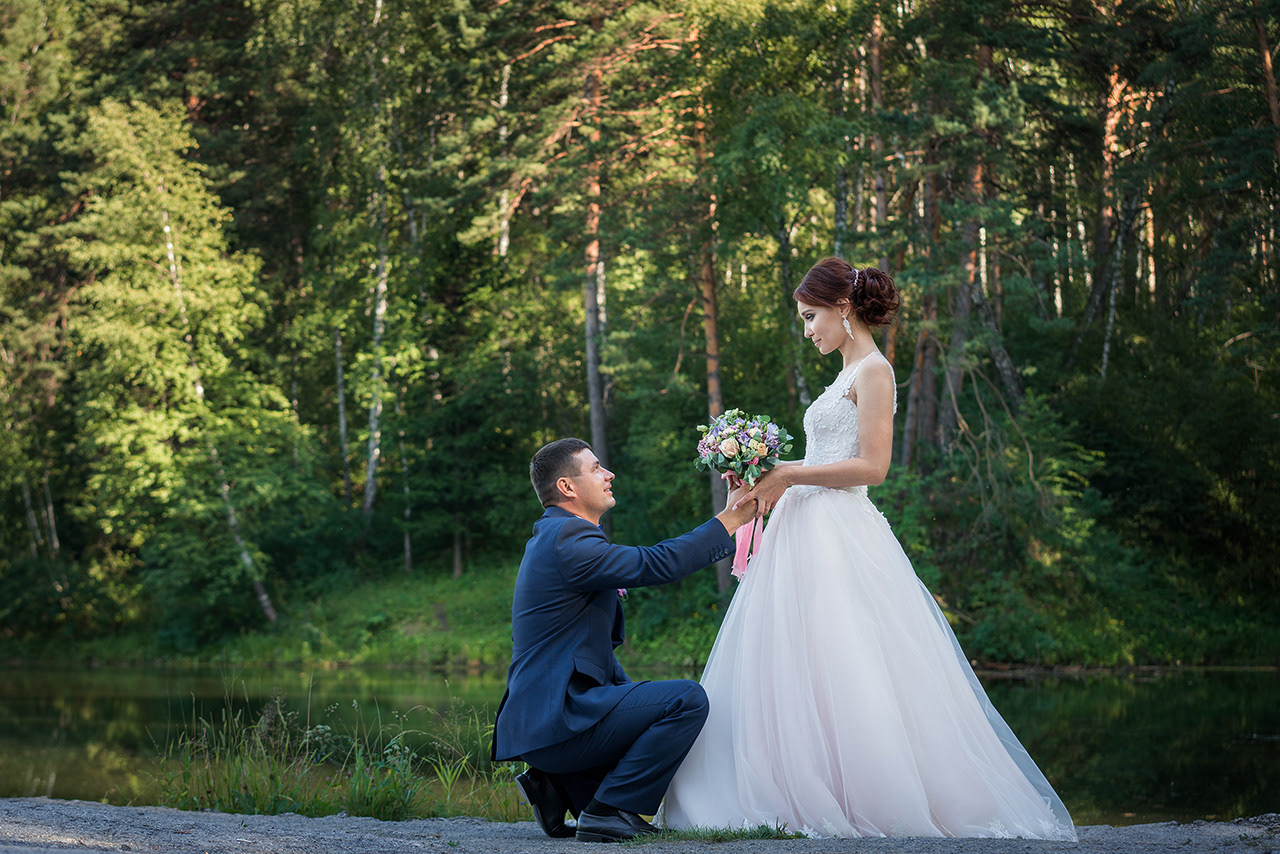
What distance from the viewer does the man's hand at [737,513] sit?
4.48m

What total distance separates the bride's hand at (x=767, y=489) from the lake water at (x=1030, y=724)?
9.34 ft

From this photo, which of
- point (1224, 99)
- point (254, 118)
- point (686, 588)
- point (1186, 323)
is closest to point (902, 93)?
point (1224, 99)

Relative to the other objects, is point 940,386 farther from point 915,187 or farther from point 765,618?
point 765,618

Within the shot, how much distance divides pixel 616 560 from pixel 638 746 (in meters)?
0.68

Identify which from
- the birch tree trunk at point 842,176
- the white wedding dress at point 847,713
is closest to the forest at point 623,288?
the birch tree trunk at point 842,176

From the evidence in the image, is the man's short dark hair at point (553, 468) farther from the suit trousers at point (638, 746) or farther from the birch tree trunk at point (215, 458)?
the birch tree trunk at point (215, 458)

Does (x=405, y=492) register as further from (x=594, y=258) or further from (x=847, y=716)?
(x=847, y=716)

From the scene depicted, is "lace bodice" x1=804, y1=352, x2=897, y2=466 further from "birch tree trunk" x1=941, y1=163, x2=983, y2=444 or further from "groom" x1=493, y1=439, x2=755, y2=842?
"birch tree trunk" x1=941, y1=163, x2=983, y2=444

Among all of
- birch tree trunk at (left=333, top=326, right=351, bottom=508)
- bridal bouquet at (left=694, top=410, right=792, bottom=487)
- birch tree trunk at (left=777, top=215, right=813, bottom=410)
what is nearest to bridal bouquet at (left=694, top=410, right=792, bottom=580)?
bridal bouquet at (left=694, top=410, right=792, bottom=487)

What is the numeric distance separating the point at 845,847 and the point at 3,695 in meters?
15.3

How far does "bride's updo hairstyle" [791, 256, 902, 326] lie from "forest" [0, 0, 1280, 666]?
10.6m

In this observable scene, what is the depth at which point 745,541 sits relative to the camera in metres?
→ 4.84

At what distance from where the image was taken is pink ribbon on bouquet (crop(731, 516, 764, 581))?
190 inches

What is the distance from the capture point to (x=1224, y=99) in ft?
52.7
